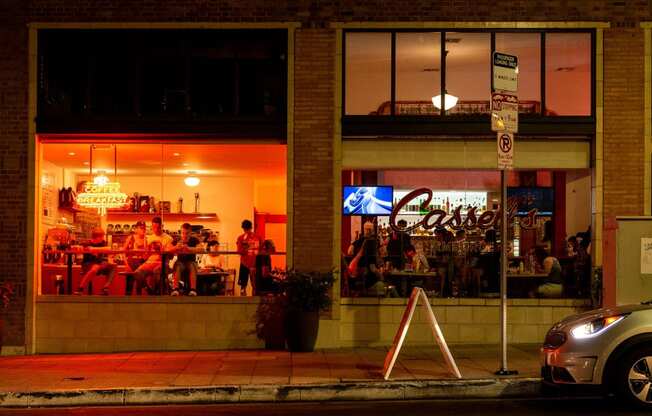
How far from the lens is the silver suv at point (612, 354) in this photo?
956 centimetres

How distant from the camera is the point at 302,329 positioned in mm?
14344

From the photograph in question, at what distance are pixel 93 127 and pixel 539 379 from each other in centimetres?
824

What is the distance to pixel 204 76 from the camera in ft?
50.3

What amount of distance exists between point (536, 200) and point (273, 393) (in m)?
6.42

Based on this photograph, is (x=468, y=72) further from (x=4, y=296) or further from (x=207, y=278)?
(x=4, y=296)

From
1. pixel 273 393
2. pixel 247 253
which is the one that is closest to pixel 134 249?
pixel 247 253

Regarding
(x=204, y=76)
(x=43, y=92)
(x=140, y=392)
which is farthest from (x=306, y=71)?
(x=140, y=392)

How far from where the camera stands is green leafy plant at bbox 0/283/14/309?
14.6m

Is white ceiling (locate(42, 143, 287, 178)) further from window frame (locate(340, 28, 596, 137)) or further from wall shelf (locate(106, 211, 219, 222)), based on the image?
window frame (locate(340, 28, 596, 137))

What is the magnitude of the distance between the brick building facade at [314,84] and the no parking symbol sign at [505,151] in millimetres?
3684

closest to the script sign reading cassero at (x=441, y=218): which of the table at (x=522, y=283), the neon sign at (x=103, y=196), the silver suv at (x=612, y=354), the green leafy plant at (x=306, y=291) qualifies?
the table at (x=522, y=283)

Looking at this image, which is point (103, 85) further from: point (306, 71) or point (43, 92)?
point (306, 71)

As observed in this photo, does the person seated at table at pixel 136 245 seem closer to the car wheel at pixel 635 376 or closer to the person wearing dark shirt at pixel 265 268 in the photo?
the person wearing dark shirt at pixel 265 268

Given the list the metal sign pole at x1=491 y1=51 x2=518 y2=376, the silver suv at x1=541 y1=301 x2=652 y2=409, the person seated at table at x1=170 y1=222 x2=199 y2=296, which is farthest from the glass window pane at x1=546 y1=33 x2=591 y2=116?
the person seated at table at x1=170 y1=222 x2=199 y2=296
